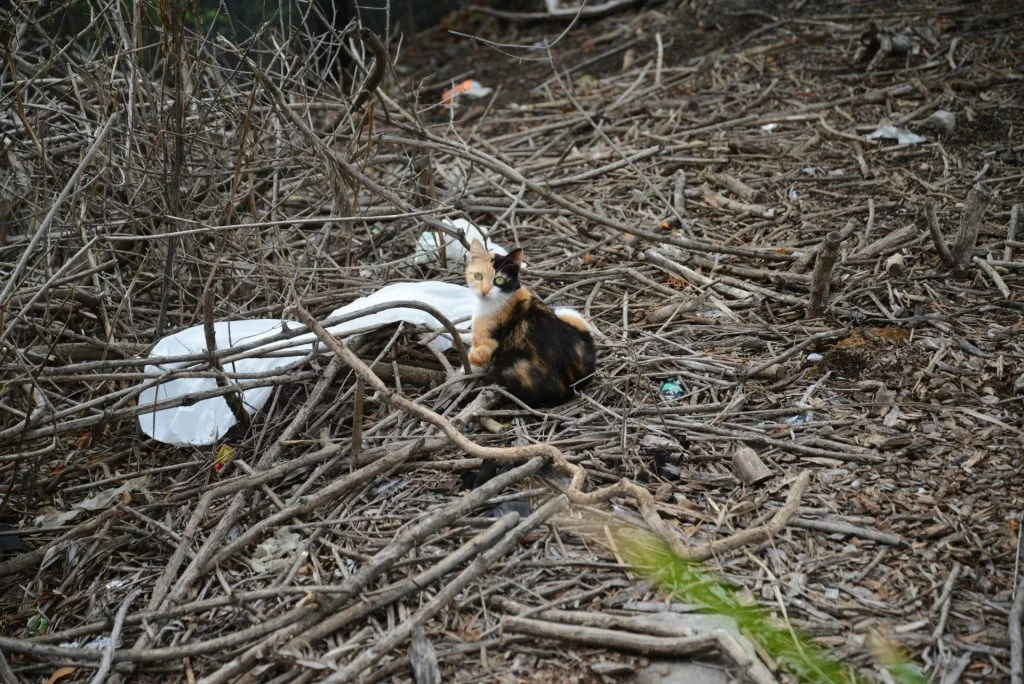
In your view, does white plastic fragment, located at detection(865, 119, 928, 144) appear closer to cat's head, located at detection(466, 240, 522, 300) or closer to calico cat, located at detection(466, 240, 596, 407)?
calico cat, located at detection(466, 240, 596, 407)

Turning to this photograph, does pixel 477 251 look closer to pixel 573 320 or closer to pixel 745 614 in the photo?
pixel 573 320

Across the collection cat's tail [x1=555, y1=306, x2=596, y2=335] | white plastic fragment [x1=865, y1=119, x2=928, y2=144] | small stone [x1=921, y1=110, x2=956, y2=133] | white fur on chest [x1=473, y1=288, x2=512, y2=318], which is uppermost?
white fur on chest [x1=473, y1=288, x2=512, y2=318]

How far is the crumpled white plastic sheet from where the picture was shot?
15.2 feet

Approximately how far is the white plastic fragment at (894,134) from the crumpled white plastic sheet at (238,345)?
384 centimetres

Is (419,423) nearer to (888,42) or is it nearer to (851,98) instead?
(851,98)

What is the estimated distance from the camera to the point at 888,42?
8.09 metres

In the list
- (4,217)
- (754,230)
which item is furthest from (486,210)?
(4,217)

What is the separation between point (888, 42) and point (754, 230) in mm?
3103

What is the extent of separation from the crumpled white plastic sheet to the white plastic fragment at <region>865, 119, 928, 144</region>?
3.84 m

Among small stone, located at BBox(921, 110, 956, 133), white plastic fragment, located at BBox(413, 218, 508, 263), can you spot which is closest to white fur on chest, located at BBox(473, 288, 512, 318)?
white plastic fragment, located at BBox(413, 218, 508, 263)

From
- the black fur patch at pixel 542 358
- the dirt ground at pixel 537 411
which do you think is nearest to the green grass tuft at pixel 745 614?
the dirt ground at pixel 537 411

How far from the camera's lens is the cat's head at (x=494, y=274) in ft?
15.0

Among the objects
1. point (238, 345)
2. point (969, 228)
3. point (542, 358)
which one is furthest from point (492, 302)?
point (969, 228)

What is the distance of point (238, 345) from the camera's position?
15.7 feet
